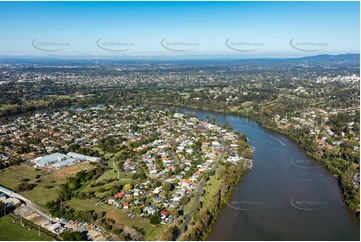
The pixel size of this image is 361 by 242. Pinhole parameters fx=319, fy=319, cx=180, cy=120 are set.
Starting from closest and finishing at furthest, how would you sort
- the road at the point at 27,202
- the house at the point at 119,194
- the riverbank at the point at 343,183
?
the road at the point at 27,202
the riverbank at the point at 343,183
the house at the point at 119,194

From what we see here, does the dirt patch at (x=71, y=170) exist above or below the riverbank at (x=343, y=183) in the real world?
above

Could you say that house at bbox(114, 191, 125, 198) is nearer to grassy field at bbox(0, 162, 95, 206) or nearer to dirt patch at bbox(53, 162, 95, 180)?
grassy field at bbox(0, 162, 95, 206)

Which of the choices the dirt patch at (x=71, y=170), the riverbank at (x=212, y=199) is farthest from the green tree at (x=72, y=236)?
the dirt patch at (x=71, y=170)

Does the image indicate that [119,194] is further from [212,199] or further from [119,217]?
[212,199]

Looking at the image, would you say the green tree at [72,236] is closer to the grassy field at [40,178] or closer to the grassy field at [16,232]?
the grassy field at [16,232]

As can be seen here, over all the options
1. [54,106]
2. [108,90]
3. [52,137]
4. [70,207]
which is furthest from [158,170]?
[108,90]

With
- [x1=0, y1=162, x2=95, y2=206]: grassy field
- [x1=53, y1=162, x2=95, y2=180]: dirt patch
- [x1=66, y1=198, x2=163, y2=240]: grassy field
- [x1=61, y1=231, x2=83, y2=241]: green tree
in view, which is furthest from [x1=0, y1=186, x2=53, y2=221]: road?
[x1=53, y1=162, x2=95, y2=180]: dirt patch

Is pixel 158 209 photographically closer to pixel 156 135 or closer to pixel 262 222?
pixel 262 222
